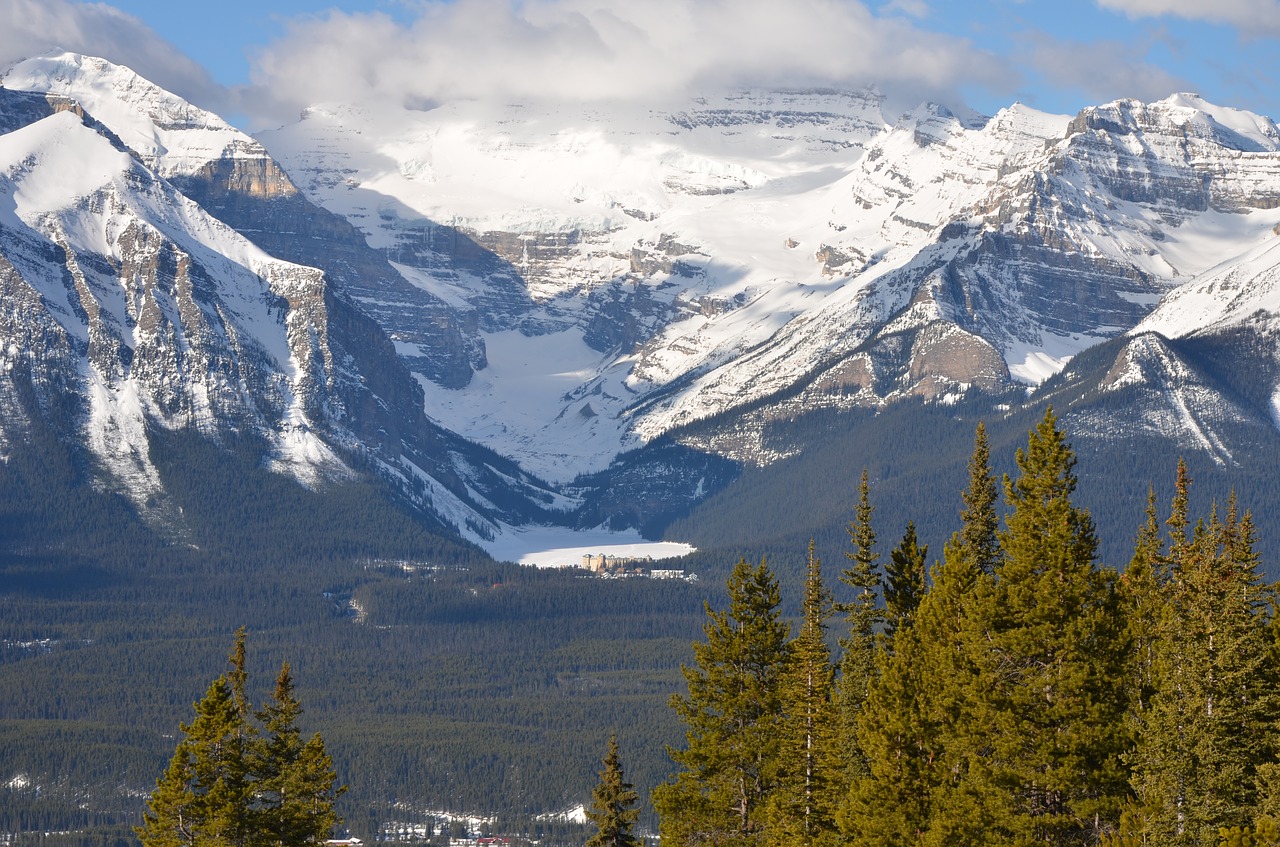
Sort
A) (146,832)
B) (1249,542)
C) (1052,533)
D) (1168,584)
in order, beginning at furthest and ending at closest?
(146,832) < (1168,584) < (1249,542) < (1052,533)

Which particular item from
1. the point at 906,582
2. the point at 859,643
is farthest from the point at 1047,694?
the point at 906,582

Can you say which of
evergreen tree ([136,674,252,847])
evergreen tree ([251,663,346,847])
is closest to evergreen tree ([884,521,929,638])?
evergreen tree ([251,663,346,847])

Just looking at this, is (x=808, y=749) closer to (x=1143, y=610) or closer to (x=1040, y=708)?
(x=1143, y=610)

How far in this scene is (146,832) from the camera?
92562mm

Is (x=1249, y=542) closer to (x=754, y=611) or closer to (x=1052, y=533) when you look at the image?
(x=1052, y=533)

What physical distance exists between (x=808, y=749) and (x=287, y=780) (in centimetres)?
2269

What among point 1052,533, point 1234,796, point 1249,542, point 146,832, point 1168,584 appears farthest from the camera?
point 146,832

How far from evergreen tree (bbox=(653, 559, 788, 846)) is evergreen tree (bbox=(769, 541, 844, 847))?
99 cm

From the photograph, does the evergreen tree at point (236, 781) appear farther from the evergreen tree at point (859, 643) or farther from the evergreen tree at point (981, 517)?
the evergreen tree at point (981, 517)

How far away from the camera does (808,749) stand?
86.4 m

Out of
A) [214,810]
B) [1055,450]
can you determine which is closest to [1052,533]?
[1055,450]

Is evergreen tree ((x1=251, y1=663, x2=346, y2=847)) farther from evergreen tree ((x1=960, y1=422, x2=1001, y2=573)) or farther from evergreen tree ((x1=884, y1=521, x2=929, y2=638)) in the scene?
evergreen tree ((x1=960, y1=422, x2=1001, y2=573))

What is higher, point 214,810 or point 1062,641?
point 1062,641

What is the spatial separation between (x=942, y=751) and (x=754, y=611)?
14.1 metres
